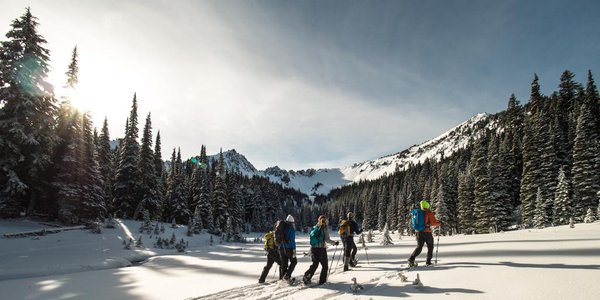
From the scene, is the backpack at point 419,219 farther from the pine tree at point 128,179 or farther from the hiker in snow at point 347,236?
the pine tree at point 128,179

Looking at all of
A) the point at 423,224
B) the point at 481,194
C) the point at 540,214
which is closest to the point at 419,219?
the point at 423,224

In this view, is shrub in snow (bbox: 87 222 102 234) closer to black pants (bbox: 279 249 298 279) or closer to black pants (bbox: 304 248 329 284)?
black pants (bbox: 279 249 298 279)

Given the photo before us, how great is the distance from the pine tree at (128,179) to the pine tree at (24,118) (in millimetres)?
15683

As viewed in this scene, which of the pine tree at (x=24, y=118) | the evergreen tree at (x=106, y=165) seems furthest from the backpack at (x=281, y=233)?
the evergreen tree at (x=106, y=165)

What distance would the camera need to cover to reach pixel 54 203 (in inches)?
1017

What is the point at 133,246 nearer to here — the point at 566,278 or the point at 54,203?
the point at 54,203

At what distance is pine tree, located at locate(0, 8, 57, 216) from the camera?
843 inches

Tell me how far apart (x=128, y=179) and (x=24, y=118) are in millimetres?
19422

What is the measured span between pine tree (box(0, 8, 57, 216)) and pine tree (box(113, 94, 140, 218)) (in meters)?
15.7

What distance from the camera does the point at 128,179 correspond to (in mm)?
40719

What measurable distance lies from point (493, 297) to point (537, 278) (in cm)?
197

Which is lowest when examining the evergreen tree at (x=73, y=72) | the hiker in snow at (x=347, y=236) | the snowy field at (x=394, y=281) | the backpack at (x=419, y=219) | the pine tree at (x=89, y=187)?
the snowy field at (x=394, y=281)

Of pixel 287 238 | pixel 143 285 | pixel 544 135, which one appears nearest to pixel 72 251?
pixel 143 285

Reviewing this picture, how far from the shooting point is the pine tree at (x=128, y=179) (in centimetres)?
4050
